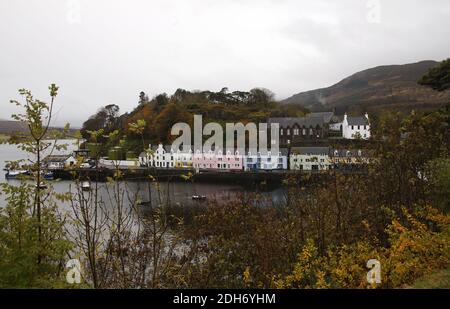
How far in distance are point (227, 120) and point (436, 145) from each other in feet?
207

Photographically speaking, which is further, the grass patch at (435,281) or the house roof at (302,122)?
the house roof at (302,122)

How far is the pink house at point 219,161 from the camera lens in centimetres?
5566

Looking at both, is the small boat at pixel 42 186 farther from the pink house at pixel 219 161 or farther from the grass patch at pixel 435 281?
the pink house at pixel 219 161

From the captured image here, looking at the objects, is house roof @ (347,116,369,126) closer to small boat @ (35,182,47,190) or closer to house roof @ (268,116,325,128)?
house roof @ (268,116,325,128)

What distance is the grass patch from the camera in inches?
219

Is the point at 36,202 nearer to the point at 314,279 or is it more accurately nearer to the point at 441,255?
the point at 314,279

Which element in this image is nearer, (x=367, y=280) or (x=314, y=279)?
(x=367, y=280)

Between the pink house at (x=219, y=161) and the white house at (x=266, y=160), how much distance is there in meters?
1.19

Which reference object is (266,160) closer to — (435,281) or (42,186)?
(435,281)

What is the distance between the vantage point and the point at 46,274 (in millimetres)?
3854

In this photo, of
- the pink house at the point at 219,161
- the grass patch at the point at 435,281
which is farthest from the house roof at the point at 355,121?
the grass patch at the point at 435,281
